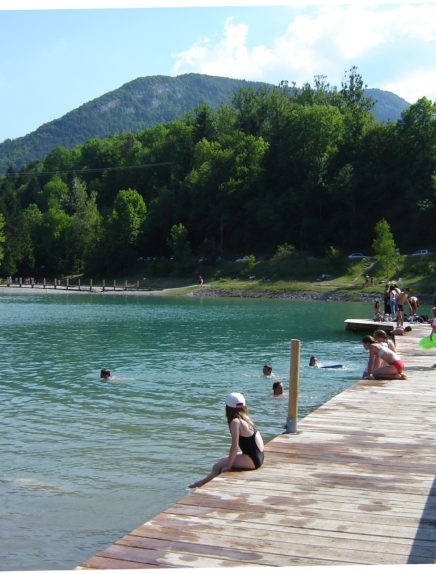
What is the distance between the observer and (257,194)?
4542 inches

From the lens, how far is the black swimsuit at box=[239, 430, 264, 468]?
1052 centimetres

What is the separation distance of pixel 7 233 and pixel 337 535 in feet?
389

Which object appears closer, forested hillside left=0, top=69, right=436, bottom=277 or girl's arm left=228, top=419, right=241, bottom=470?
girl's arm left=228, top=419, right=241, bottom=470

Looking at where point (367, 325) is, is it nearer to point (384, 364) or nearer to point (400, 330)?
point (400, 330)

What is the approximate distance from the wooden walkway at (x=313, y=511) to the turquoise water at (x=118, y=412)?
262 cm

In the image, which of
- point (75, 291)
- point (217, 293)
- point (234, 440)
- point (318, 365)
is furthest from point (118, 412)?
point (75, 291)

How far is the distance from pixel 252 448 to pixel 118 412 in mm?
10506

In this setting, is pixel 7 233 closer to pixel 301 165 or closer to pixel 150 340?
pixel 301 165

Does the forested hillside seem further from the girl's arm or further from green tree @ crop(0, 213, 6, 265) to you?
the girl's arm

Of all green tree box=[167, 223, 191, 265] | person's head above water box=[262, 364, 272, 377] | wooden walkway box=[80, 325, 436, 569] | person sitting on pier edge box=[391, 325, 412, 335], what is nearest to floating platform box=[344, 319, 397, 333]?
person sitting on pier edge box=[391, 325, 412, 335]

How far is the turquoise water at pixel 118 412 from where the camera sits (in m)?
12.1

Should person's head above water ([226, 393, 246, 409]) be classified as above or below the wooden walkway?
above

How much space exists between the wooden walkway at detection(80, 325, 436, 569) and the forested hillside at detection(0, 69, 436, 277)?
8683 centimetres

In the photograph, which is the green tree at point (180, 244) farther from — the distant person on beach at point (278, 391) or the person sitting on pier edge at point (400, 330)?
the distant person on beach at point (278, 391)
